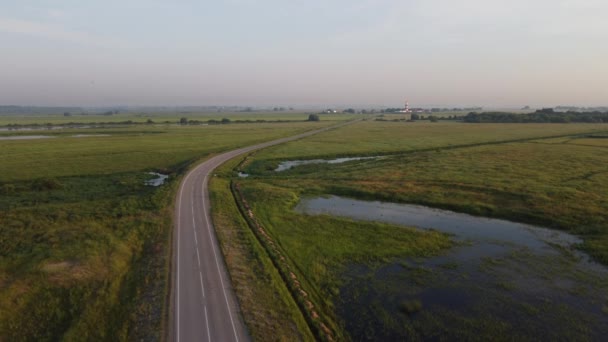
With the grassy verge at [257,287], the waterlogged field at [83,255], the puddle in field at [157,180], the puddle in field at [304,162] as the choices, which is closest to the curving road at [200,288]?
the grassy verge at [257,287]

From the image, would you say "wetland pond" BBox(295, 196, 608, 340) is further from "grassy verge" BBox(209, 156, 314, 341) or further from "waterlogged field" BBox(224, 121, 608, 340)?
"grassy verge" BBox(209, 156, 314, 341)

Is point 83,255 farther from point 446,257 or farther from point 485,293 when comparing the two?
point 485,293

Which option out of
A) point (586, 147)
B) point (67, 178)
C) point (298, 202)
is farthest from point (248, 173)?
point (586, 147)

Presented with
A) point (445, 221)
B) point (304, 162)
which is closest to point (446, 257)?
point (445, 221)

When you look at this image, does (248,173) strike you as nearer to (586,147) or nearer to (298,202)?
(298,202)

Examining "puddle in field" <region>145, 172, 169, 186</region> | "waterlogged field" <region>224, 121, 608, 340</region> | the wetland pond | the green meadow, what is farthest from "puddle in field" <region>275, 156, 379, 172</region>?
the wetland pond
